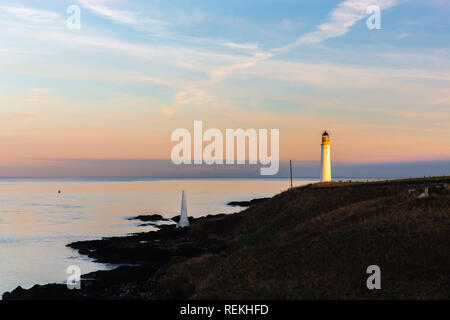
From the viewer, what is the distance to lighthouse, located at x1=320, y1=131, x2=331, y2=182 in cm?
5528

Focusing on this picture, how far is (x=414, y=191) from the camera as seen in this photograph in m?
30.0

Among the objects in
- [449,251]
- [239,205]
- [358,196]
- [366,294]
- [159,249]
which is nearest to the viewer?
[366,294]

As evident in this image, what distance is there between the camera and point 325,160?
182 ft

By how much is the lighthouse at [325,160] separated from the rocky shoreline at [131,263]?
1887 cm

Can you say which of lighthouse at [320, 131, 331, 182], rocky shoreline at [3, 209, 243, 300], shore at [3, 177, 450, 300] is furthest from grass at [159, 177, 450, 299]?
lighthouse at [320, 131, 331, 182]

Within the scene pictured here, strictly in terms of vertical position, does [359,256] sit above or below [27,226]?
above

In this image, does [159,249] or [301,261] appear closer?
[301,261]

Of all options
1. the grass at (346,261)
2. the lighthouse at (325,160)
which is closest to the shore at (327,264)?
the grass at (346,261)

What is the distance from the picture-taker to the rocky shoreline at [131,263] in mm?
23530

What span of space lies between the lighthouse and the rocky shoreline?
18.9 metres

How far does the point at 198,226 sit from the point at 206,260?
22778mm

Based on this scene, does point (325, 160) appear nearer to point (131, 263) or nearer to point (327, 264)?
point (131, 263)

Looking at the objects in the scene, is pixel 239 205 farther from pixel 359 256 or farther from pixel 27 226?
pixel 359 256
